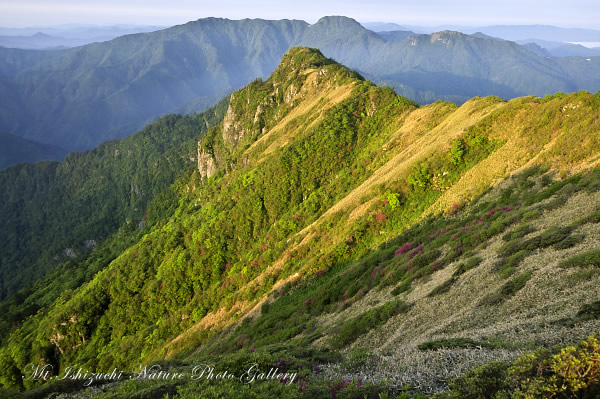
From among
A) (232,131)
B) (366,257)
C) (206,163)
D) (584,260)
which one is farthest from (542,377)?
(206,163)

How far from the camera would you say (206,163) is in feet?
429

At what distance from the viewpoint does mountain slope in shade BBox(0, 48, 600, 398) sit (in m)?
16.3

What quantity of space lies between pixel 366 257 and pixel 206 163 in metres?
106

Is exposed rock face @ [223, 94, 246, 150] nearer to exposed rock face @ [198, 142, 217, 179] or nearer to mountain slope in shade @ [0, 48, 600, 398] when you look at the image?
exposed rock face @ [198, 142, 217, 179]

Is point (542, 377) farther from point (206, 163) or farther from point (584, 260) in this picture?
point (206, 163)

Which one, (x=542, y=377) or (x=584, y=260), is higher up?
(x=542, y=377)

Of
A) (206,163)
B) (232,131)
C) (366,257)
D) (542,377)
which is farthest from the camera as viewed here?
(206,163)

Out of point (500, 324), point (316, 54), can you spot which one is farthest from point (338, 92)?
point (500, 324)

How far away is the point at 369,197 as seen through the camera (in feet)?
154

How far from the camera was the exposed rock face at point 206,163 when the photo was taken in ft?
415

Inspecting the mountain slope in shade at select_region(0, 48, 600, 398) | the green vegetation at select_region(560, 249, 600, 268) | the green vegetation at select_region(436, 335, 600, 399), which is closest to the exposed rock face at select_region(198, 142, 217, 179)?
the mountain slope in shade at select_region(0, 48, 600, 398)

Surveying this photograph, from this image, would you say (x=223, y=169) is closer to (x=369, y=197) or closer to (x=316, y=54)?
(x=316, y=54)

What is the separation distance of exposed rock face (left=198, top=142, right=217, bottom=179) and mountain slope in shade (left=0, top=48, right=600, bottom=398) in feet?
68.0

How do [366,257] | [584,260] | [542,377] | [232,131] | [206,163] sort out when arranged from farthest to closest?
1. [206,163]
2. [232,131]
3. [366,257]
4. [584,260]
5. [542,377]
